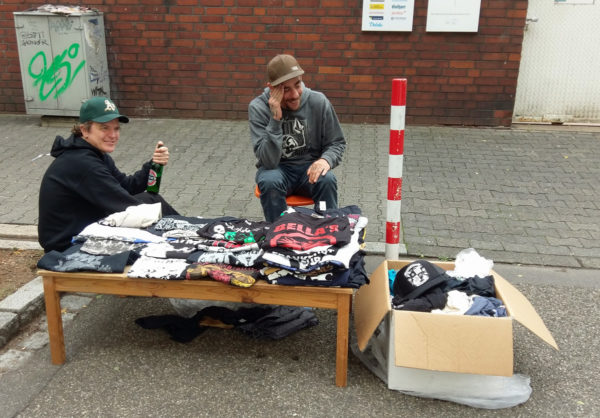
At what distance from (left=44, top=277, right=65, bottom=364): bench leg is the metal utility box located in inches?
214

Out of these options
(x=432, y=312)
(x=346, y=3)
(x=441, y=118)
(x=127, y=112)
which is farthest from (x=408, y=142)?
(x=432, y=312)

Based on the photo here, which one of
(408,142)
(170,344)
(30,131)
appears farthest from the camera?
(30,131)

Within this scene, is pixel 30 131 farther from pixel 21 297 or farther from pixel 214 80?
pixel 21 297

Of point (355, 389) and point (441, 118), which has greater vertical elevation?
point (441, 118)

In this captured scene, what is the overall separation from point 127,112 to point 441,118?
443 cm

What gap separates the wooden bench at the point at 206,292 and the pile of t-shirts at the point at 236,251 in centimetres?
5

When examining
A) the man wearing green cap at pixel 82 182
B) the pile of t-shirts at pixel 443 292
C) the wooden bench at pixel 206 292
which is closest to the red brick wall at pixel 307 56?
the man wearing green cap at pixel 82 182

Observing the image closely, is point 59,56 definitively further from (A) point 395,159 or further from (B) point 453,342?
(B) point 453,342

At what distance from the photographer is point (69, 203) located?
3.55 metres

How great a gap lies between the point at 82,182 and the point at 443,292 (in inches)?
82.8

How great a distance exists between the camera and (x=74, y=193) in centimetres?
353

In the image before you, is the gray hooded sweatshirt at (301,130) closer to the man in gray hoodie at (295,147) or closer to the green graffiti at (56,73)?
the man in gray hoodie at (295,147)

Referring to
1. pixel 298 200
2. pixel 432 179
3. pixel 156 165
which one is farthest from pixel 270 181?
pixel 432 179

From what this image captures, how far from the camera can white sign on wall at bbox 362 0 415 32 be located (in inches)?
304
